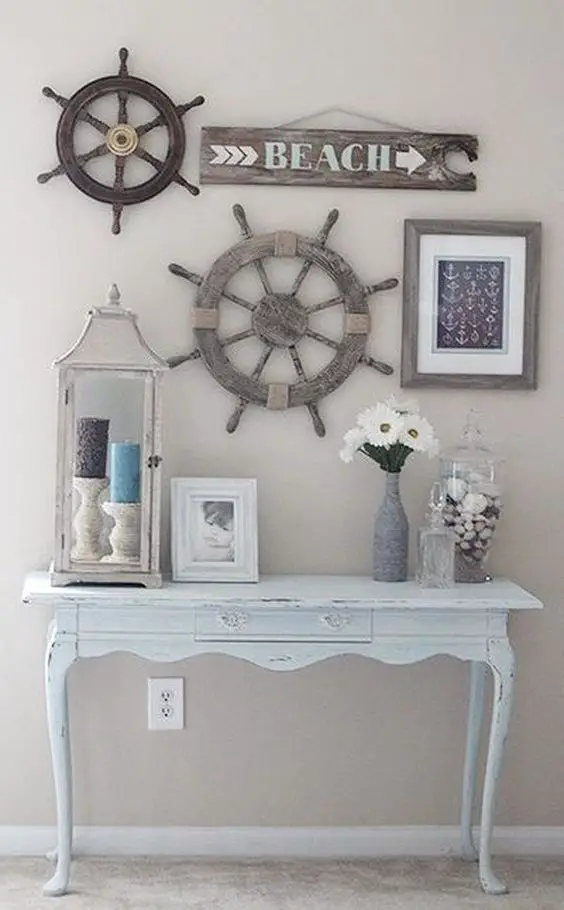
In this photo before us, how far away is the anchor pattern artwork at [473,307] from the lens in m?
3.37

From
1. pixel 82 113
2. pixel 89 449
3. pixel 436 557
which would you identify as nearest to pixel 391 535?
pixel 436 557

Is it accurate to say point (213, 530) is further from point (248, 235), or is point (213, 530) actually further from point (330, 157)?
point (330, 157)

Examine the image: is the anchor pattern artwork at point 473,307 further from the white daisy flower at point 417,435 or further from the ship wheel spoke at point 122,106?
the ship wheel spoke at point 122,106

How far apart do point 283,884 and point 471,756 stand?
0.55 meters

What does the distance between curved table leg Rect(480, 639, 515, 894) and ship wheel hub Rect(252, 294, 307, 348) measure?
87 cm

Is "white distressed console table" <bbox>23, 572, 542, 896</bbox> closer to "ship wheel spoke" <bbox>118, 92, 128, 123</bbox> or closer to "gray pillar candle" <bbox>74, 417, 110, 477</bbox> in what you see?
"gray pillar candle" <bbox>74, 417, 110, 477</bbox>

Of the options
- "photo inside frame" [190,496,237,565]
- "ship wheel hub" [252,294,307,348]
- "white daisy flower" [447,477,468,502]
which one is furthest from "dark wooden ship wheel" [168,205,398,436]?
"white daisy flower" [447,477,468,502]

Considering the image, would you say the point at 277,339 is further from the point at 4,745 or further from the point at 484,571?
the point at 4,745

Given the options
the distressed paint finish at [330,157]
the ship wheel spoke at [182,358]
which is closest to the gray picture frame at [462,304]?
the distressed paint finish at [330,157]

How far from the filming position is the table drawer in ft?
9.95

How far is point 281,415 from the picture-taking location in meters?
3.38

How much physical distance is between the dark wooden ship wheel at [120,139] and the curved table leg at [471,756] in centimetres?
136

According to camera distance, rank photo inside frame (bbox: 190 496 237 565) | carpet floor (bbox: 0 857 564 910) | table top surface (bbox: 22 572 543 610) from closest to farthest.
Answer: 1. table top surface (bbox: 22 572 543 610)
2. carpet floor (bbox: 0 857 564 910)
3. photo inside frame (bbox: 190 496 237 565)

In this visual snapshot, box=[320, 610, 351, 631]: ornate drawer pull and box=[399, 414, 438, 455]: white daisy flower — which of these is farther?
box=[399, 414, 438, 455]: white daisy flower
